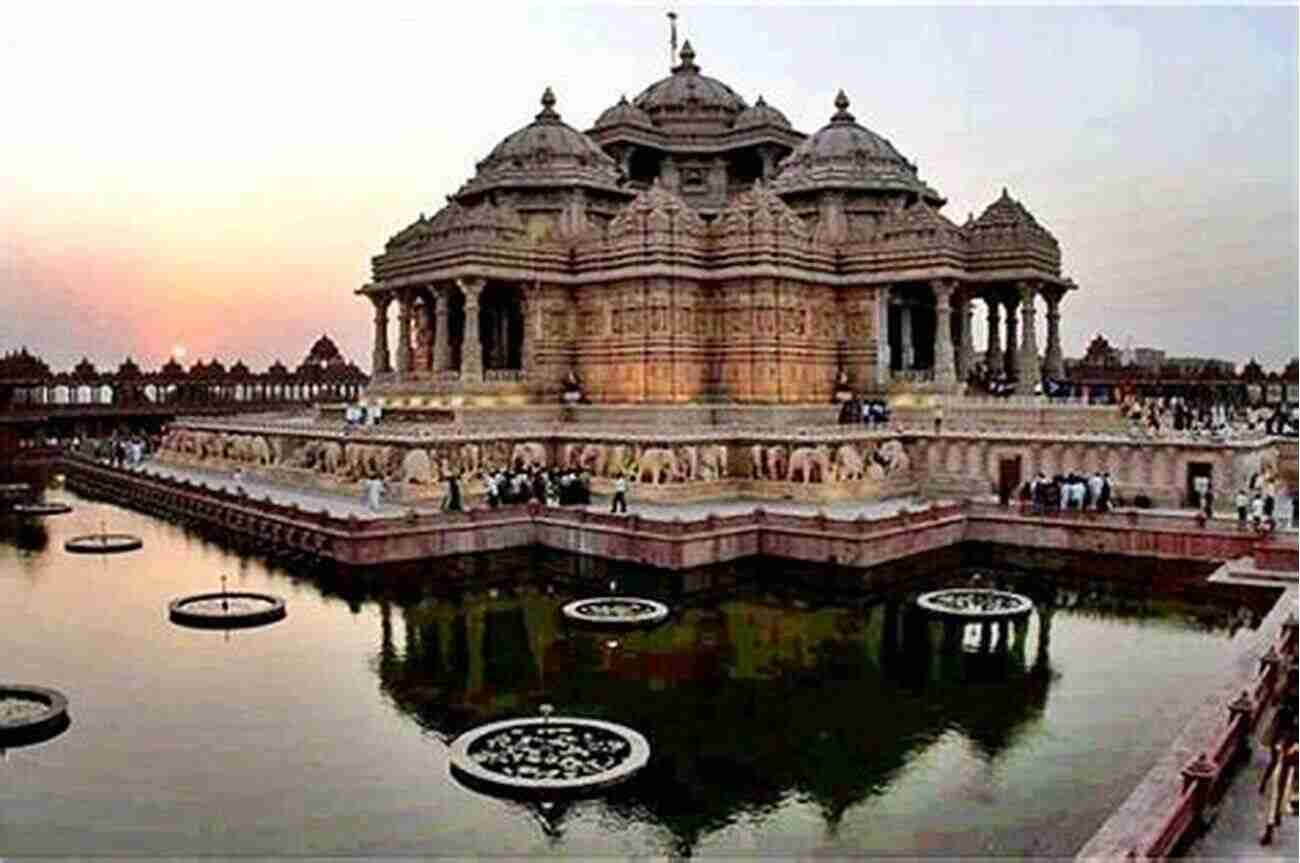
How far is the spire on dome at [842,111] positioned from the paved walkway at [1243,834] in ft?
89.3

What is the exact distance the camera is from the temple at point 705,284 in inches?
1101

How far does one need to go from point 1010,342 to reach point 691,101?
1267 cm

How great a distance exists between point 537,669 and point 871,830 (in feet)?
16.9

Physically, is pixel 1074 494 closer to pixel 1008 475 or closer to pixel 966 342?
pixel 1008 475

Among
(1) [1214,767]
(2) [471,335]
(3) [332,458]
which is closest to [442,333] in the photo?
(2) [471,335]

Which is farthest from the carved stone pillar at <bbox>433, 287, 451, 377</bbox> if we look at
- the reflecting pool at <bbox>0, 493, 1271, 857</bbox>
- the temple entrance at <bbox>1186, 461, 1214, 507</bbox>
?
the temple entrance at <bbox>1186, 461, 1214, 507</bbox>

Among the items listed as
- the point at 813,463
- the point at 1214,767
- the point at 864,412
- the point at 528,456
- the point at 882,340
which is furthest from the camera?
the point at 882,340

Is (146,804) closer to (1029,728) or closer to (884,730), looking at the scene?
(884,730)

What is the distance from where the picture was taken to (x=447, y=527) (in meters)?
19.2

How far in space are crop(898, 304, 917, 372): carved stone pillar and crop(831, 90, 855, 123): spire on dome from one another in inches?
221

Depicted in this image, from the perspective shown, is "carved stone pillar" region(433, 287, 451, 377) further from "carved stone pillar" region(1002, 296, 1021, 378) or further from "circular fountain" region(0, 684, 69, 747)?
"circular fountain" region(0, 684, 69, 747)

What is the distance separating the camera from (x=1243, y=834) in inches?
289

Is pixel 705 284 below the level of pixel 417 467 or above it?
above

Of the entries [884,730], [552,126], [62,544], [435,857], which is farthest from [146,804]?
[552,126]
